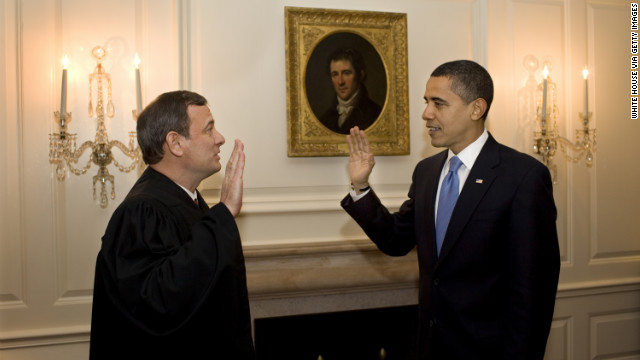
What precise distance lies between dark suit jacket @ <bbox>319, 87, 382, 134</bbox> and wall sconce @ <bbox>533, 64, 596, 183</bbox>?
1095 mm

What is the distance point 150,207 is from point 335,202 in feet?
5.14

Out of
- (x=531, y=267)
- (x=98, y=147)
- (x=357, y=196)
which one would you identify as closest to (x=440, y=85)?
(x=357, y=196)

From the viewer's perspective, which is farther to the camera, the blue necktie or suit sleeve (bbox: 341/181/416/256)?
suit sleeve (bbox: 341/181/416/256)

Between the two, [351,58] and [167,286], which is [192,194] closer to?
[167,286]

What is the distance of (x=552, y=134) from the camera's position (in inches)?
128

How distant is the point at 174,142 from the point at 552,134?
8.45 ft

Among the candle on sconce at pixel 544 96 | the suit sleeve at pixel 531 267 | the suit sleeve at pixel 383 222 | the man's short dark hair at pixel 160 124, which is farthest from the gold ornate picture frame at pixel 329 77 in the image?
the suit sleeve at pixel 531 267

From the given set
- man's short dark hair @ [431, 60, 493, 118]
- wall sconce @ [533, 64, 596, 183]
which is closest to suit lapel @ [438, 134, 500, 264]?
man's short dark hair @ [431, 60, 493, 118]

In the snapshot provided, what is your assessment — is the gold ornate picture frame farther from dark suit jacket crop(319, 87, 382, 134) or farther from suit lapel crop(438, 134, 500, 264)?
suit lapel crop(438, 134, 500, 264)

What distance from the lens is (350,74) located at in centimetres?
300

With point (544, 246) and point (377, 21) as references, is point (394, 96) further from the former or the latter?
point (544, 246)

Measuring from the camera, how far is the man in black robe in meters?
1.48

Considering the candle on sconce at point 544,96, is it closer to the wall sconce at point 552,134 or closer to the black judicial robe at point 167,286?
the wall sconce at point 552,134

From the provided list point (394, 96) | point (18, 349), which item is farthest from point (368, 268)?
point (18, 349)
